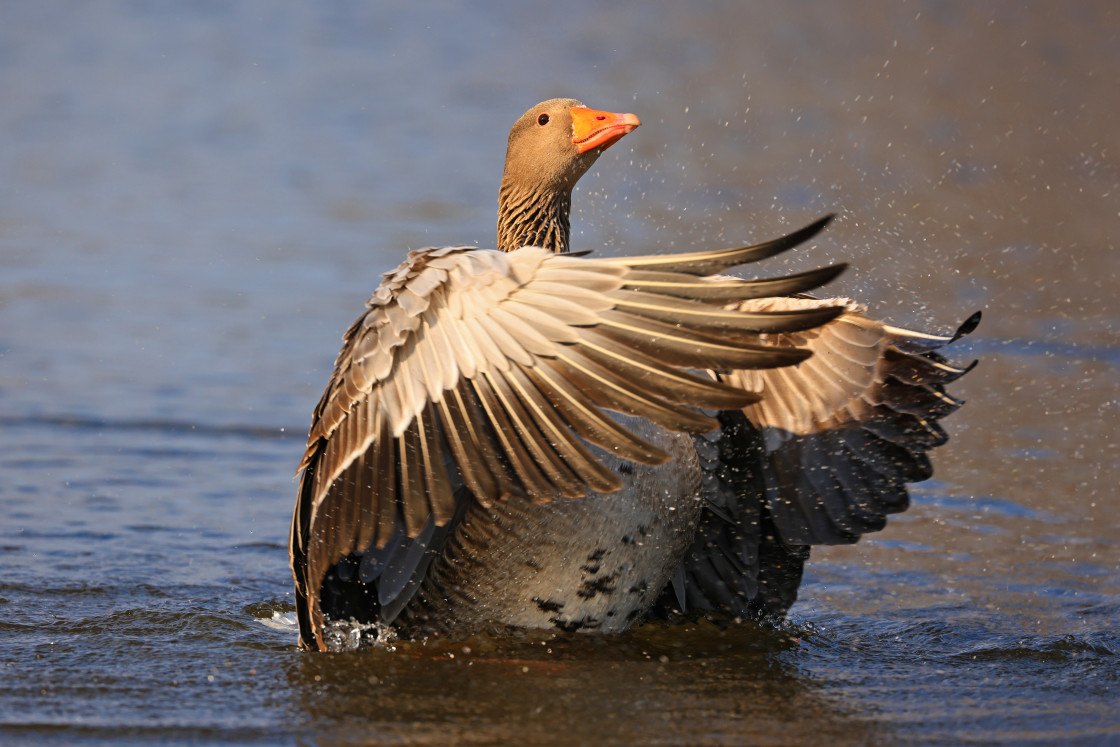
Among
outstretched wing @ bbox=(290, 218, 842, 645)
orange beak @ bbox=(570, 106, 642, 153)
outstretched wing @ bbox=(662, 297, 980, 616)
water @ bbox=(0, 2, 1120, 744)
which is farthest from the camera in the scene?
orange beak @ bbox=(570, 106, 642, 153)

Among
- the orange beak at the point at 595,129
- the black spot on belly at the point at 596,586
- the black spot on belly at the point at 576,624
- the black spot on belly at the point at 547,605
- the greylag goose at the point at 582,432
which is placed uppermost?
the orange beak at the point at 595,129

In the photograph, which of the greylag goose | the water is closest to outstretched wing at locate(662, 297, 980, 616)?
the greylag goose

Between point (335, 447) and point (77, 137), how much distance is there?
11.7 metres

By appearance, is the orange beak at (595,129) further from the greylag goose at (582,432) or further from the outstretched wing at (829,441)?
the outstretched wing at (829,441)

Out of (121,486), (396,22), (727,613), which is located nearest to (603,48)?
(396,22)

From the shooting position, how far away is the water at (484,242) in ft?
15.0

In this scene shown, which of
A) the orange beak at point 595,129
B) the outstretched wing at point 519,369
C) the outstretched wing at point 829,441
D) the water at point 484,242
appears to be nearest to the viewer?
the outstretched wing at point 519,369

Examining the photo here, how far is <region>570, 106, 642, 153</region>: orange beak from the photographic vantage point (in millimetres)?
5902

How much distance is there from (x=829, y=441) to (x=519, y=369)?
1.79 m

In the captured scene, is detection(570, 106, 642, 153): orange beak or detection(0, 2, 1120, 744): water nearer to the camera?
detection(0, 2, 1120, 744): water

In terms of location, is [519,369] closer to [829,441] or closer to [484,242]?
[829,441]

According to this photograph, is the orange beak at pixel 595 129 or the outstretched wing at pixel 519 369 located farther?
the orange beak at pixel 595 129

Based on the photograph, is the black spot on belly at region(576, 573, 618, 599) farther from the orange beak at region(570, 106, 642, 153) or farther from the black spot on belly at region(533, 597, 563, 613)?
the orange beak at region(570, 106, 642, 153)

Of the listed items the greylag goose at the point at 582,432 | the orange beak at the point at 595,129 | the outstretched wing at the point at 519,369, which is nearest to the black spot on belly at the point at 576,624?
the greylag goose at the point at 582,432
